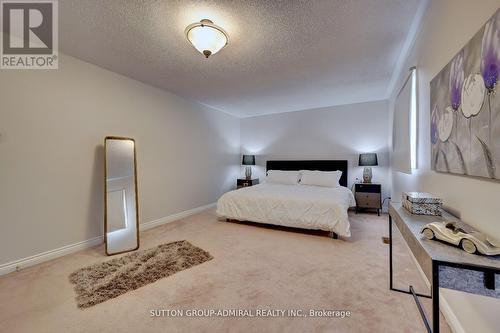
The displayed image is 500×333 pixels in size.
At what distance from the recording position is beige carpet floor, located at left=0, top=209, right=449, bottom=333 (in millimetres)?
1426

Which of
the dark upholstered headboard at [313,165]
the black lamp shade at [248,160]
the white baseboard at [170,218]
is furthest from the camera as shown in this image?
the black lamp shade at [248,160]

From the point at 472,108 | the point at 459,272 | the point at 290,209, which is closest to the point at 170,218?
the point at 290,209

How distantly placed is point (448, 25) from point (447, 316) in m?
2.00

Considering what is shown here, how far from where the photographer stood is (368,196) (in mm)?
4102

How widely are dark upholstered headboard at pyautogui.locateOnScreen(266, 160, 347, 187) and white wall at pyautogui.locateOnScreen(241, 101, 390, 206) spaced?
0.45 feet

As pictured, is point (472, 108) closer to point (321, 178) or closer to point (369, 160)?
point (321, 178)

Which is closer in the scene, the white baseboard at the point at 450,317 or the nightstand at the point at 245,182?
the white baseboard at the point at 450,317

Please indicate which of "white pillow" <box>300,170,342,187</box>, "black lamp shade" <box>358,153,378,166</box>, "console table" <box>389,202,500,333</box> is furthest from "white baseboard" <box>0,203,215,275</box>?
"black lamp shade" <box>358,153,378,166</box>

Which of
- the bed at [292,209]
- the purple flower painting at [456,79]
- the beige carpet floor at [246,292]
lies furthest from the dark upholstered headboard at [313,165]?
the purple flower painting at [456,79]

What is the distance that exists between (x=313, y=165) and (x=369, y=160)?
1.19 m

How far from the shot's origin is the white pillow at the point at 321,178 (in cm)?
415

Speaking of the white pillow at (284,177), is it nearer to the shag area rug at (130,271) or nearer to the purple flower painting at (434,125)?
the shag area rug at (130,271)

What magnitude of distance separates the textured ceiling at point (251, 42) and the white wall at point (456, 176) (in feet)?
1.18

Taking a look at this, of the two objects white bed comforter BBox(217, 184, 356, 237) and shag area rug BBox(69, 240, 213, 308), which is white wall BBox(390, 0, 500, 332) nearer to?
white bed comforter BBox(217, 184, 356, 237)
